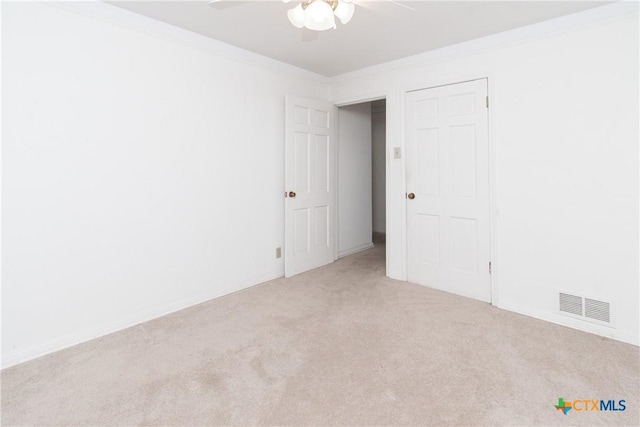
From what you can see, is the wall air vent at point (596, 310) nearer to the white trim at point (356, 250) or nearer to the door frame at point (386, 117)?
the door frame at point (386, 117)

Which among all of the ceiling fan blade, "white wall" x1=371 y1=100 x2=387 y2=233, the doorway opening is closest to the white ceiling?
the ceiling fan blade

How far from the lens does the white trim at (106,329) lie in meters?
2.12

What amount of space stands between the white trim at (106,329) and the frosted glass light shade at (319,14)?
7.94ft

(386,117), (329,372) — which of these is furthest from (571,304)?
(386,117)

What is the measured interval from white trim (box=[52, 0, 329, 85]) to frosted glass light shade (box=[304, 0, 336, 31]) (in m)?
1.51

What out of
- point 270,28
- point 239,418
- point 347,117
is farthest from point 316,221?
point 239,418

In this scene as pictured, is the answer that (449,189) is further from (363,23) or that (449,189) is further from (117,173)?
(117,173)

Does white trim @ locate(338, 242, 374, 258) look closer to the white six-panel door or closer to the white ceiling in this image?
the white six-panel door

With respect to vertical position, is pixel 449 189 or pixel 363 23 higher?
pixel 363 23

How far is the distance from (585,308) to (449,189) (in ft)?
4.62

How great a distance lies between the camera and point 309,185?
3969 mm

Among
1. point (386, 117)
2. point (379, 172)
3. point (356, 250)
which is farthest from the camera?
point (379, 172)

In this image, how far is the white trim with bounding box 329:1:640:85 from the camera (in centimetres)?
234

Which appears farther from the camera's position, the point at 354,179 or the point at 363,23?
the point at 354,179
